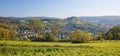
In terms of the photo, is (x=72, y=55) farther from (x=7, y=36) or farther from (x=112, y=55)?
(x=7, y=36)

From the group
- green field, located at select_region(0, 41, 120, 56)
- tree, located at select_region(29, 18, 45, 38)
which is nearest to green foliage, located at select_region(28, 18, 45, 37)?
tree, located at select_region(29, 18, 45, 38)

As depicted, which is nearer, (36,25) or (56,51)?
(56,51)

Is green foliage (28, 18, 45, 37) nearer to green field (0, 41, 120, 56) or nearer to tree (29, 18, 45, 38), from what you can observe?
tree (29, 18, 45, 38)

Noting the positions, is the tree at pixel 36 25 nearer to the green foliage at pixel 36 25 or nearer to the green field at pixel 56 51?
the green foliage at pixel 36 25

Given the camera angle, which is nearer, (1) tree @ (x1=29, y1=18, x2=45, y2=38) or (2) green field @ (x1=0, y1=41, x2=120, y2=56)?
(2) green field @ (x1=0, y1=41, x2=120, y2=56)

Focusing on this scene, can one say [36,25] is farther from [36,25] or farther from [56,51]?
[56,51]

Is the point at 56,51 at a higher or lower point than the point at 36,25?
higher

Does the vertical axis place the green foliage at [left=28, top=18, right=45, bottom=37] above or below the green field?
below

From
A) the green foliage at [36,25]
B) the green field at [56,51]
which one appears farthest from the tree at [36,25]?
the green field at [56,51]

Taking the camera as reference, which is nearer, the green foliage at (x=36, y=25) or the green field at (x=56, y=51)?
the green field at (x=56, y=51)

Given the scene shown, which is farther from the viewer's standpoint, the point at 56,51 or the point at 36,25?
the point at 36,25

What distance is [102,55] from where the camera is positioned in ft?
106

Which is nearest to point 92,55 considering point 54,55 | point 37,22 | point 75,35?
point 54,55

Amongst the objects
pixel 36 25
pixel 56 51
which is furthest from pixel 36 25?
pixel 56 51
